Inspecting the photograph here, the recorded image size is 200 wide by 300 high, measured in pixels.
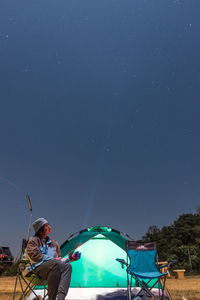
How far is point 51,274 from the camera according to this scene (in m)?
2.31

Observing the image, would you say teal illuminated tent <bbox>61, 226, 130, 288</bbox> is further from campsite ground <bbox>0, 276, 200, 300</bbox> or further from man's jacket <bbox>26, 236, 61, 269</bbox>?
man's jacket <bbox>26, 236, 61, 269</bbox>

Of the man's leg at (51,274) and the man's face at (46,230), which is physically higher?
the man's face at (46,230)

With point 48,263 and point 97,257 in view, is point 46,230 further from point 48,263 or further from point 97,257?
point 97,257

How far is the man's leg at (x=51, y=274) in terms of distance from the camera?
227 cm

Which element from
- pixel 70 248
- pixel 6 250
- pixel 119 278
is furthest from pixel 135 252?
pixel 6 250

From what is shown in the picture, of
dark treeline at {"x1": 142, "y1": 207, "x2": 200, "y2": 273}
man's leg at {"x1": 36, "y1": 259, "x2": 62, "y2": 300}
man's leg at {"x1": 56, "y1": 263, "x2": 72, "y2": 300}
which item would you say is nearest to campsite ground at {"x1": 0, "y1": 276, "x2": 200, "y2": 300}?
man's leg at {"x1": 36, "y1": 259, "x2": 62, "y2": 300}

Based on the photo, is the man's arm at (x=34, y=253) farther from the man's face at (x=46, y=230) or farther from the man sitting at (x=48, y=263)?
the man's face at (x=46, y=230)

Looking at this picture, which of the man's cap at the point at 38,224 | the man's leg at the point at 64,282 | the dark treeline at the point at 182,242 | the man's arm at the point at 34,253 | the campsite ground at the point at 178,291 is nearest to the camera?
the man's leg at the point at 64,282

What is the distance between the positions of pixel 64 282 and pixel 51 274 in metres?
0.14

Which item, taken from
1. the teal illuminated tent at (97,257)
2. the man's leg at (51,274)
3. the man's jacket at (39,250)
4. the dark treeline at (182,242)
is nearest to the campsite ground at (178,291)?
the teal illuminated tent at (97,257)

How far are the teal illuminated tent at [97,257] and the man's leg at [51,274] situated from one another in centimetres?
213

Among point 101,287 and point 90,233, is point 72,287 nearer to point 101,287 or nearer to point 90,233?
point 101,287

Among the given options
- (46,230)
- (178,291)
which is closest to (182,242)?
(178,291)

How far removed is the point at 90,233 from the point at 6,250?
3.70m
